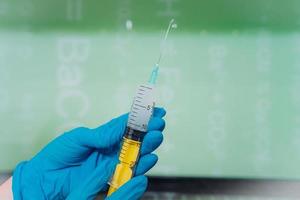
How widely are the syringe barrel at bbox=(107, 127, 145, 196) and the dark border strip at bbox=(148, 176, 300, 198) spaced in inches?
12.9

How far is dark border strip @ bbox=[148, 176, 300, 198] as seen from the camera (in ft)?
3.61

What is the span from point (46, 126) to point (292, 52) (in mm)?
719

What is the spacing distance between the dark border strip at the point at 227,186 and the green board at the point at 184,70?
0.06 feet

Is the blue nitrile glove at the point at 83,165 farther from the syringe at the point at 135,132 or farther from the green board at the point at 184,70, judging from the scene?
the green board at the point at 184,70

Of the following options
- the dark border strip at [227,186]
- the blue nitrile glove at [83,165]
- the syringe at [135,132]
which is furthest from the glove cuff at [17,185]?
the dark border strip at [227,186]

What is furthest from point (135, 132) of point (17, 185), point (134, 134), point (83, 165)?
point (17, 185)

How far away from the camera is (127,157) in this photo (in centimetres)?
A: 79

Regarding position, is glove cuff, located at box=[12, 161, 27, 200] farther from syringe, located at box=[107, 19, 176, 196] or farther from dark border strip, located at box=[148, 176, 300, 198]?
dark border strip, located at box=[148, 176, 300, 198]

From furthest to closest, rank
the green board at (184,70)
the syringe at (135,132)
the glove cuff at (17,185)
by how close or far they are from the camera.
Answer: the green board at (184,70), the glove cuff at (17,185), the syringe at (135,132)

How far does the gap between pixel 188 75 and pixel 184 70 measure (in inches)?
0.7

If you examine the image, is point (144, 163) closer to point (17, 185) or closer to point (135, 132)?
point (135, 132)

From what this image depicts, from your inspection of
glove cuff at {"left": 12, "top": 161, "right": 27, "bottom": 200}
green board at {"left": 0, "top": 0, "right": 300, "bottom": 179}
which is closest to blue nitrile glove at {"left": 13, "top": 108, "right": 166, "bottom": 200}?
glove cuff at {"left": 12, "top": 161, "right": 27, "bottom": 200}

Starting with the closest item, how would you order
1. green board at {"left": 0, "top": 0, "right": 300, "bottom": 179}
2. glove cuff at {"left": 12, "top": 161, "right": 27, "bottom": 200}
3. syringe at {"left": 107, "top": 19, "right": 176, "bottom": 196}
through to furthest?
syringe at {"left": 107, "top": 19, "right": 176, "bottom": 196}
glove cuff at {"left": 12, "top": 161, "right": 27, "bottom": 200}
green board at {"left": 0, "top": 0, "right": 300, "bottom": 179}

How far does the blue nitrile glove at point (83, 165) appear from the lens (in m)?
0.82
